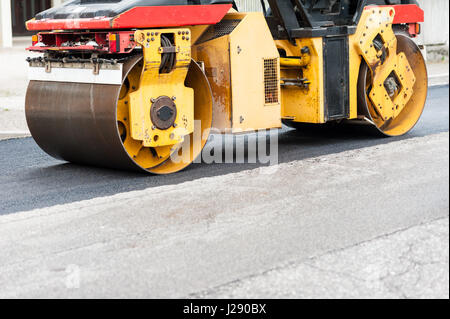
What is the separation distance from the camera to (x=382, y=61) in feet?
29.8

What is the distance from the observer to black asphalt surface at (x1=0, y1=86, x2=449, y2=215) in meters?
6.60

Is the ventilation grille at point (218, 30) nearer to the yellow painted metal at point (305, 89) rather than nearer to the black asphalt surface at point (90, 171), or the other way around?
the yellow painted metal at point (305, 89)

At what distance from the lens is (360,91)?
8.95 metres

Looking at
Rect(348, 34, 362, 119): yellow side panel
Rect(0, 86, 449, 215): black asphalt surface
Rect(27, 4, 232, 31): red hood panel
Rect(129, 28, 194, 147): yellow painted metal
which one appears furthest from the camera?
Rect(348, 34, 362, 119): yellow side panel

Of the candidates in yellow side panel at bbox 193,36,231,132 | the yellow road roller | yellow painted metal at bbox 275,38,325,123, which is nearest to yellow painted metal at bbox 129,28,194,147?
the yellow road roller

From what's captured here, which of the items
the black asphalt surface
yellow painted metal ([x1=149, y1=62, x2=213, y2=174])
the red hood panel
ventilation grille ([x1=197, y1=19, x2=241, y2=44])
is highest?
the red hood panel

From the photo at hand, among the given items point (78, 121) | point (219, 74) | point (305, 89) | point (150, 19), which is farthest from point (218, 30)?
point (78, 121)

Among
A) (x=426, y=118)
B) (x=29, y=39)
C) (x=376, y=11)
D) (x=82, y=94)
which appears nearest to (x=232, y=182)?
(x=82, y=94)

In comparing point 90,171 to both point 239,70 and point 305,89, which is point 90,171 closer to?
point 239,70

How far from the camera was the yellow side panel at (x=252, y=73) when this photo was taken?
25.2 feet

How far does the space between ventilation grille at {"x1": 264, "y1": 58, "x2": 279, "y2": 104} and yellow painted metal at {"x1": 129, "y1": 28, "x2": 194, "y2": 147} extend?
935 mm

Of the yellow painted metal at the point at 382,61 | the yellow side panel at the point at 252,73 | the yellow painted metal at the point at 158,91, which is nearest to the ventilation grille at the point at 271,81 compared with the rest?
the yellow side panel at the point at 252,73

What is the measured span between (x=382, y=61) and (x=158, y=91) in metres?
3.13

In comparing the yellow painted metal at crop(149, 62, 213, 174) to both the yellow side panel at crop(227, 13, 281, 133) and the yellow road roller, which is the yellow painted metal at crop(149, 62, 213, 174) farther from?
the yellow side panel at crop(227, 13, 281, 133)
